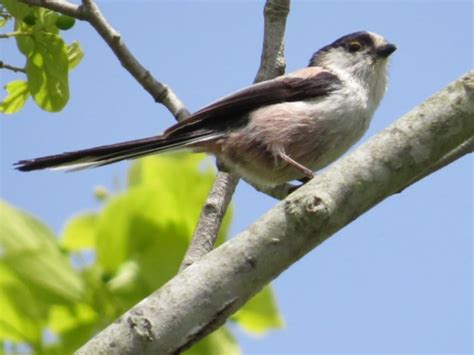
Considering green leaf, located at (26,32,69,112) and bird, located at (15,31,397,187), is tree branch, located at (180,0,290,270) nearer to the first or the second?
bird, located at (15,31,397,187)

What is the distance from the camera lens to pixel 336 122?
12.0 feet

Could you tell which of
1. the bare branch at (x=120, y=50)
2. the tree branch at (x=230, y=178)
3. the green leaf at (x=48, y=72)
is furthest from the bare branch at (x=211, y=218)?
the green leaf at (x=48, y=72)

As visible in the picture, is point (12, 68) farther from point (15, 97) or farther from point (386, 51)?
point (386, 51)

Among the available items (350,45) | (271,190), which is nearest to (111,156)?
(271,190)

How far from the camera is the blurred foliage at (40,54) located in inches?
114

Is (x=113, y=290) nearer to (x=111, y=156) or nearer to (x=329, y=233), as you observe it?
(x=329, y=233)

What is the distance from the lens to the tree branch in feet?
9.35

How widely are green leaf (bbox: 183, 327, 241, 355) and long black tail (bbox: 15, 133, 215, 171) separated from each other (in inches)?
38.9

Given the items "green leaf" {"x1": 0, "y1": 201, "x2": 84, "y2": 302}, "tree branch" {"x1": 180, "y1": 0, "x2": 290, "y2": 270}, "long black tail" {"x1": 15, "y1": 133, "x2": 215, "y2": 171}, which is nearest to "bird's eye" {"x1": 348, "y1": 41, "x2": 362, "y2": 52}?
"tree branch" {"x1": 180, "y1": 0, "x2": 290, "y2": 270}

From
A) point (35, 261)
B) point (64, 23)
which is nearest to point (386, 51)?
point (64, 23)

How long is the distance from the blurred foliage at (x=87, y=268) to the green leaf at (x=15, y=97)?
1.00 meters

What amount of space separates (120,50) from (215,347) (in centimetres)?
161

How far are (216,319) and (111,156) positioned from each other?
1.45m

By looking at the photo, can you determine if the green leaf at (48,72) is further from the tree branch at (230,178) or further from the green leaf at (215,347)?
Result: the green leaf at (215,347)
